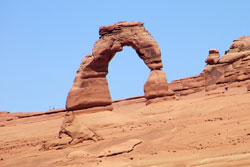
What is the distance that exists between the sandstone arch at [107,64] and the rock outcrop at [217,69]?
16306 mm

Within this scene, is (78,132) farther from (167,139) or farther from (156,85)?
(156,85)

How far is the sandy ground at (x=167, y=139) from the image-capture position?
2120 centimetres

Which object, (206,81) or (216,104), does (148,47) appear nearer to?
(216,104)

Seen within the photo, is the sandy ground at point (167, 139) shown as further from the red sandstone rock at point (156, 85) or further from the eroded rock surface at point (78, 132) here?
the red sandstone rock at point (156, 85)

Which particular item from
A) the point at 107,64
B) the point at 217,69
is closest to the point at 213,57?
the point at 217,69

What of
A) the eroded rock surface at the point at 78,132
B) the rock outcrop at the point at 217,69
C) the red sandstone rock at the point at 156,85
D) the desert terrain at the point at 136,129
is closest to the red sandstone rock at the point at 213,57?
the rock outcrop at the point at 217,69

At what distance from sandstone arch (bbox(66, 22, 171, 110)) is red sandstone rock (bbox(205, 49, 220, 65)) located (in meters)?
22.9

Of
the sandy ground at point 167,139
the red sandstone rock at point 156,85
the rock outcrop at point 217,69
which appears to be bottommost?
the sandy ground at point 167,139

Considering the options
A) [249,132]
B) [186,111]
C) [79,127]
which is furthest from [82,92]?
[249,132]

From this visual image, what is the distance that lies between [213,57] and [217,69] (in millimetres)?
2290

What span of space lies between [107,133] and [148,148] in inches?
183

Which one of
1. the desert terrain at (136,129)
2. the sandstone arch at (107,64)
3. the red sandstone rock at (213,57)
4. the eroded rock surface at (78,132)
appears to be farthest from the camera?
the red sandstone rock at (213,57)

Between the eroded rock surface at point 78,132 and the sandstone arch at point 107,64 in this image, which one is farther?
the sandstone arch at point 107,64

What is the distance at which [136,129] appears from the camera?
27.8 meters
